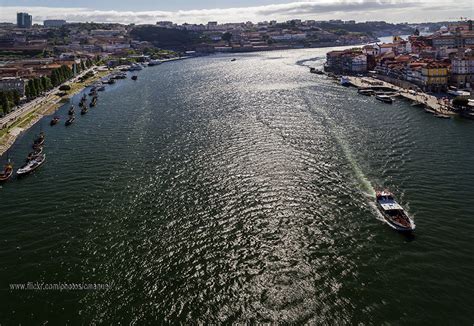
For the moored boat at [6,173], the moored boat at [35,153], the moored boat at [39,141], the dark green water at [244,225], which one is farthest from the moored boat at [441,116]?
the moored boat at [6,173]

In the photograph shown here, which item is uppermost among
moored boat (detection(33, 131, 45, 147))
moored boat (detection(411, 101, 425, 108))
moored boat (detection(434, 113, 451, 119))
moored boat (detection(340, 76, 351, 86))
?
moored boat (detection(340, 76, 351, 86))

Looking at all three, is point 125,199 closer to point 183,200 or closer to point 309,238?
point 183,200

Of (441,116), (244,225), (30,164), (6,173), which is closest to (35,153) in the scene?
(30,164)

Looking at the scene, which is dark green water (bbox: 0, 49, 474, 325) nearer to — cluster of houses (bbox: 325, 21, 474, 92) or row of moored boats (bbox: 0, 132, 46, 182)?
row of moored boats (bbox: 0, 132, 46, 182)

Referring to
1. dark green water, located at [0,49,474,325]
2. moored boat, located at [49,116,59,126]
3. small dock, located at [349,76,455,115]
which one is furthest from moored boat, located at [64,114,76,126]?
small dock, located at [349,76,455,115]

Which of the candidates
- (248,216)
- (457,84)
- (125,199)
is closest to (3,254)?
(125,199)

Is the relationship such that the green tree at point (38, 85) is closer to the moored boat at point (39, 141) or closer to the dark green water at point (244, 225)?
the dark green water at point (244, 225)

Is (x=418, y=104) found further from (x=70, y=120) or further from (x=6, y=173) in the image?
(x=6, y=173)
